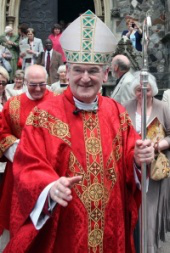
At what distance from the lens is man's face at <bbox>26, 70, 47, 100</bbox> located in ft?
19.3

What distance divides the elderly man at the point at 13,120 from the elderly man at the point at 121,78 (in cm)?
120

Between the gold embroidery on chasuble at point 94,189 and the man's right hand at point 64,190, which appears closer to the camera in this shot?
the man's right hand at point 64,190

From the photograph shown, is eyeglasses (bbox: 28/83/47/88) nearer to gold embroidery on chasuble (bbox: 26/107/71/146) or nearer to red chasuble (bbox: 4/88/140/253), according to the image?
red chasuble (bbox: 4/88/140/253)

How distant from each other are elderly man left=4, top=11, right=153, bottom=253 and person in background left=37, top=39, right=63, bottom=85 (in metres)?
8.39

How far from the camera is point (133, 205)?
411 cm

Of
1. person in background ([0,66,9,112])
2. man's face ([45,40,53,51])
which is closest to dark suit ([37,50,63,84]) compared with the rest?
man's face ([45,40,53,51])

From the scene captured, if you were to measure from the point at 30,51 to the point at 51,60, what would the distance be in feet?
2.63

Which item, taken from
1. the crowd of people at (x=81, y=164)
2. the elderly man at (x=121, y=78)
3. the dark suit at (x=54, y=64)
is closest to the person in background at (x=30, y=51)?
the dark suit at (x=54, y=64)

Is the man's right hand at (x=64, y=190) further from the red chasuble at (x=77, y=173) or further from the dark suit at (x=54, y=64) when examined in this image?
the dark suit at (x=54, y=64)

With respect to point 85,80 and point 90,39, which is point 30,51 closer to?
point 90,39

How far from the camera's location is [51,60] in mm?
12750

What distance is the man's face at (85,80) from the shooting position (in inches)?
153

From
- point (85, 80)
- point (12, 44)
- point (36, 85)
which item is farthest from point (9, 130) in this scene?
point (12, 44)

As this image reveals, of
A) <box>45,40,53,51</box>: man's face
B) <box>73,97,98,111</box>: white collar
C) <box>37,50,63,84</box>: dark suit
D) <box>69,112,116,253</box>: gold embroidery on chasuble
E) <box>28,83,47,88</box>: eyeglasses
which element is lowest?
<box>69,112,116,253</box>: gold embroidery on chasuble
